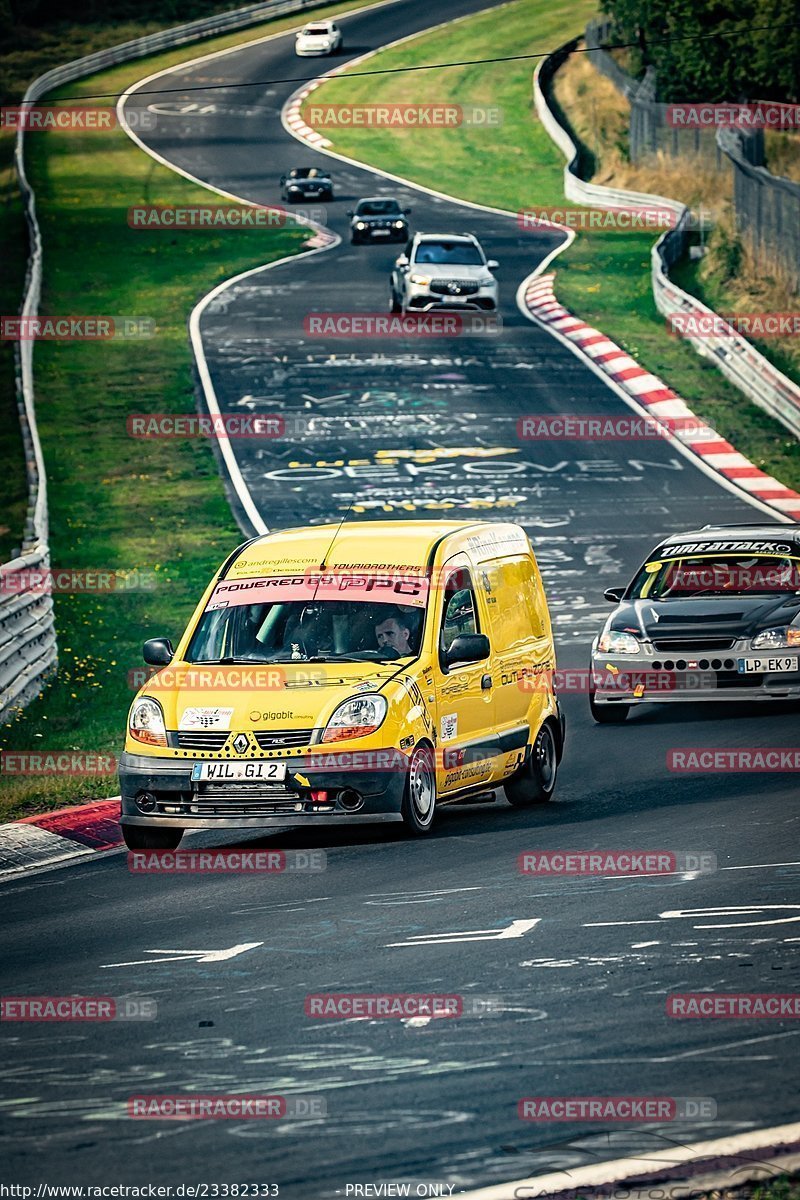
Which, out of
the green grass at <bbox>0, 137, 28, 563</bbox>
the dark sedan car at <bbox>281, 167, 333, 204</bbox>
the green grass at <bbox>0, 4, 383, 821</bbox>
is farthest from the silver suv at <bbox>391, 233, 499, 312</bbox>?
the dark sedan car at <bbox>281, 167, 333, 204</bbox>

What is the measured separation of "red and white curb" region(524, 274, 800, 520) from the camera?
2836 centimetres

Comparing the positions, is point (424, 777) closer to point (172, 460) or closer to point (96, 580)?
point (96, 580)

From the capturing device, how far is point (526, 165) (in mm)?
63125

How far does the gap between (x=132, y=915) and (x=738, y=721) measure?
738 cm

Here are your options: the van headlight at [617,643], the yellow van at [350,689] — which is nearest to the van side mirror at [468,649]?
the yellow van at [350,689]

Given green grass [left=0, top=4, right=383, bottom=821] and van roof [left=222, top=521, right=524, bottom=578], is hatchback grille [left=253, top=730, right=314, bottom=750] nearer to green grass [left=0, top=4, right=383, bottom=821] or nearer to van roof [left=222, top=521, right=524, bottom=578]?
van roof [left=222, top=521, right=524, bottom=578]

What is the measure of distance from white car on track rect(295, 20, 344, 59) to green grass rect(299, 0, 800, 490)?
230 cm

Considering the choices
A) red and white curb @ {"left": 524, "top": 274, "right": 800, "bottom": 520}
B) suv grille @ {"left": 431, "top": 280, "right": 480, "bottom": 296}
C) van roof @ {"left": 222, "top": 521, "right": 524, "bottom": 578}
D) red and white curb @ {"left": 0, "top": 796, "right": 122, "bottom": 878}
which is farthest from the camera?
suv grille @ {"left": 431, "top": 280, "right": 480, "bottom": 296}

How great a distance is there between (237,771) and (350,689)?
0.84 metres

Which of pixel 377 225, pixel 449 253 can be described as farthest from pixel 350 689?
pixel 377 225

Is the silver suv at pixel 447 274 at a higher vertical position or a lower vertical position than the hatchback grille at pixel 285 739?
lower

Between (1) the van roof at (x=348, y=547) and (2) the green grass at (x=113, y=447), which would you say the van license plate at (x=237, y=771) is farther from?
(2) the green grass at (x=113, y=447)

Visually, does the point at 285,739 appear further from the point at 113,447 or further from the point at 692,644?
the point at 113,447

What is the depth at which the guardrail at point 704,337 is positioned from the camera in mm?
31531
